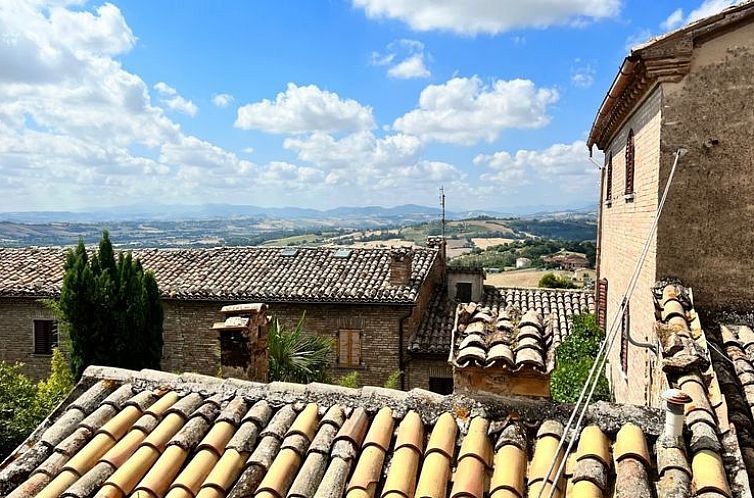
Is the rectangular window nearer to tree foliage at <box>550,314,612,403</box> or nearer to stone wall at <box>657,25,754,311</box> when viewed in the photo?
tree foliage at <box>550,314,612,403</box>

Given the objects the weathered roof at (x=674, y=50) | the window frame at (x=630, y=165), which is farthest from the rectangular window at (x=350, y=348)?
the weathered roof at (x=674, y=50)

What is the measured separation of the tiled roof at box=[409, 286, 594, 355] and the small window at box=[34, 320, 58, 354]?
11.2 metres

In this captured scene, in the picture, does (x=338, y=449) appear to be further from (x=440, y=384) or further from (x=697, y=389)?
(x=440, y=384)

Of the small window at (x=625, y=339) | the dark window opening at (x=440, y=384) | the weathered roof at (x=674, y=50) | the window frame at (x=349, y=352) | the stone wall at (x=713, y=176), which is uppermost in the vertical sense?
the weathered roof at (x=674, y=50)

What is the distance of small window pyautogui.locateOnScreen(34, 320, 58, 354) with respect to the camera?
17.7 m

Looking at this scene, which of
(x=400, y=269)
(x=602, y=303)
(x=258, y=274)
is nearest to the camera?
(x=602, y=303)

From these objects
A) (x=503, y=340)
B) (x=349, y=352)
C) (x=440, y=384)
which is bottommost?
(x=440, y=384)

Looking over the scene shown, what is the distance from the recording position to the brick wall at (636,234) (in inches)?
253

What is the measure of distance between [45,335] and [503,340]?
17574 mm

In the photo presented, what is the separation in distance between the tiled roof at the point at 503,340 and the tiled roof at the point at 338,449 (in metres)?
0.28

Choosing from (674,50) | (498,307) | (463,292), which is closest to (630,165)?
(674,50)

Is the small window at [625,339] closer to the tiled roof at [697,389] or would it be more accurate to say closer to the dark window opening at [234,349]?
the tiled roof at [697,389]

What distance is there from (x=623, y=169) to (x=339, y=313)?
9534 mm

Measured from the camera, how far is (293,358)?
1054 cm
